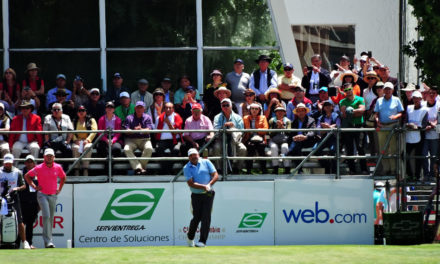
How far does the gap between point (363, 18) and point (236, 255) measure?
17.4 metres

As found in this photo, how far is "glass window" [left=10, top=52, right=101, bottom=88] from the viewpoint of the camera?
25.0 m

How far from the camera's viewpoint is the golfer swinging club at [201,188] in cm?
2047

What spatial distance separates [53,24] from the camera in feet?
82.1

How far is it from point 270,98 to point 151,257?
223 inches

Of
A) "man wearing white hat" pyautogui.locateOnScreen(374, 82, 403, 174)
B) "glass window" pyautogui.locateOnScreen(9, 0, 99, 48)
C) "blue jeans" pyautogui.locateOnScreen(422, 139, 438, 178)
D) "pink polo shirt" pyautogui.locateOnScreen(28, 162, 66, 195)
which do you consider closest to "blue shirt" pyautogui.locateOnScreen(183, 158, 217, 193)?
"pink polo shirt" pyautogui.locateOnScreen(28, 162, 66, 195)

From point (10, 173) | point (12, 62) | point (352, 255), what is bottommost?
point (352, 255)

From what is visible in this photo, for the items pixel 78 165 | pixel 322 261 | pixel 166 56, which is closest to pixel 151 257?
pixel 322 261

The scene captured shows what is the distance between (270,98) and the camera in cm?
2280

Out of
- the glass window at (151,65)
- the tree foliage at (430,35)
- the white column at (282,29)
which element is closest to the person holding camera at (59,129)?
the glass window at (151,65)

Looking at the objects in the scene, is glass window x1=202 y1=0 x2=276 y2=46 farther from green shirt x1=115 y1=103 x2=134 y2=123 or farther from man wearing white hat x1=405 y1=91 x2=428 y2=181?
man wearing white hat x1=405 y1=91 x2=428 y2=181

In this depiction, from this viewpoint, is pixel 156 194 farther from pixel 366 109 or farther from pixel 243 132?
pixel 366 109

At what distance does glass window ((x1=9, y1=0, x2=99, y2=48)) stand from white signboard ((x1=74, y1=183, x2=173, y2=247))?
14.5 feet

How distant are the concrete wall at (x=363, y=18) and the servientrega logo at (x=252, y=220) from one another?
43.3ft

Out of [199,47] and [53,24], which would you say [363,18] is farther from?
[53,24]
